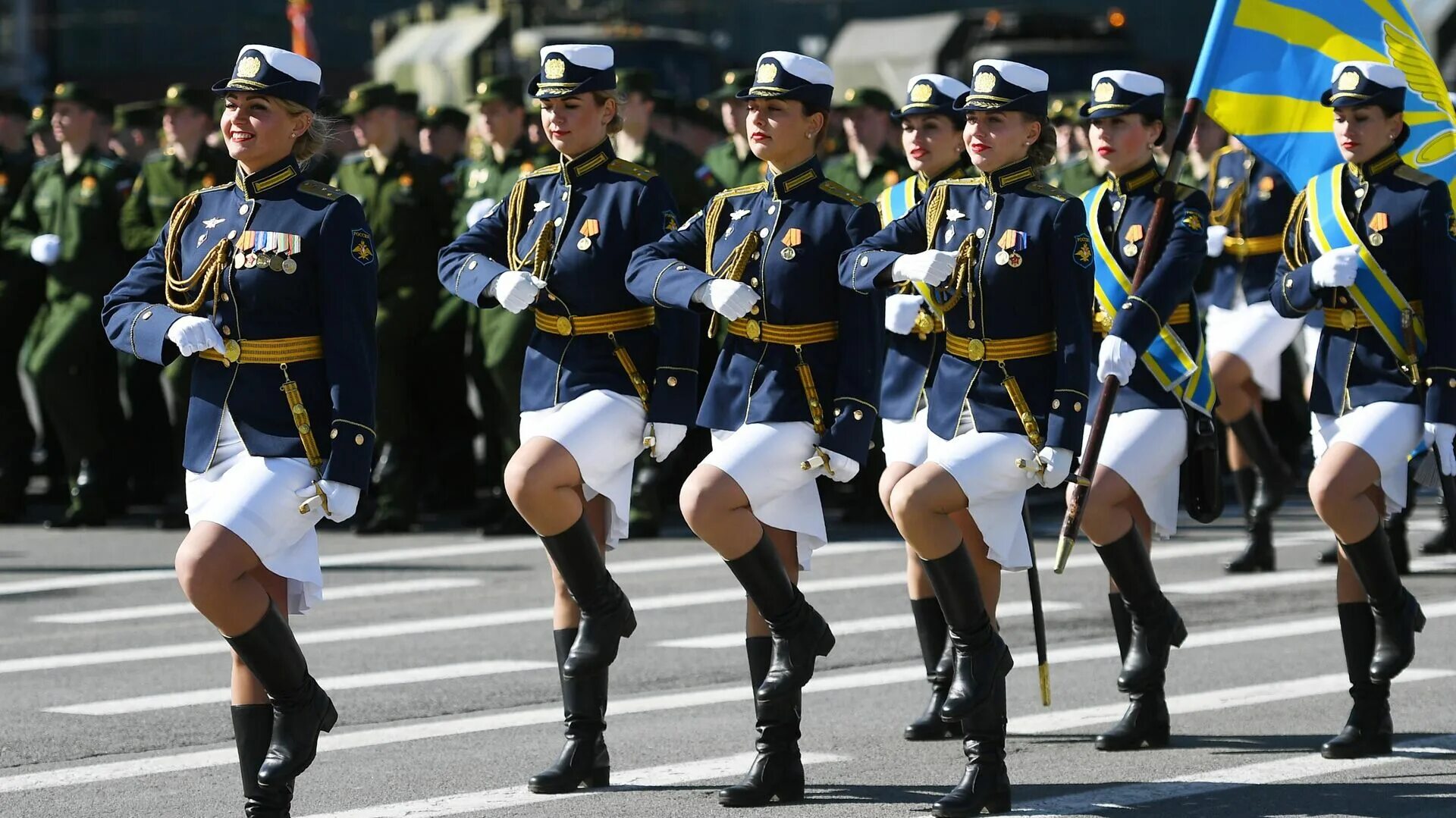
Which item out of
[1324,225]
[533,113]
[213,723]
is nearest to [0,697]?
[213,723]

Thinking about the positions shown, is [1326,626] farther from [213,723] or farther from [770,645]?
[213,723]

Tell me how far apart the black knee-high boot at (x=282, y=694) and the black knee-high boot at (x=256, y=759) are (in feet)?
0.08

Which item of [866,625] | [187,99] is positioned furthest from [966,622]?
[187,99]

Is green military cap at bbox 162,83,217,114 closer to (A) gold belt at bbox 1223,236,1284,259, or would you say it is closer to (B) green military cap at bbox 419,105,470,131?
(B) green military cap at bbox 419,105,470,131

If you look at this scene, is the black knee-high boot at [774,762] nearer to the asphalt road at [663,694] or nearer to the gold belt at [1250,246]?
the asphalt road at [663,694]

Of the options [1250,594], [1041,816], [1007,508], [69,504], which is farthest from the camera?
[69,504]

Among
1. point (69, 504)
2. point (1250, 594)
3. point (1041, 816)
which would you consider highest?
point (1041, 816)

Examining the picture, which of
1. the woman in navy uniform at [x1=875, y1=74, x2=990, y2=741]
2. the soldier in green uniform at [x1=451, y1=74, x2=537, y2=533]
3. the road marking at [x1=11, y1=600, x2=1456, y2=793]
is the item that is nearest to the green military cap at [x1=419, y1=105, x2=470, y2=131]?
the soldier in green uniform at [x1=451, y1=74, x2=537, y2=533]

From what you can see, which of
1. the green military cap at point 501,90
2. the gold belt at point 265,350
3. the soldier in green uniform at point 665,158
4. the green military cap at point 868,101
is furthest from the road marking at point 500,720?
the green military cap at point 501,90

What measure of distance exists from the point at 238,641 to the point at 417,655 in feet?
12.2

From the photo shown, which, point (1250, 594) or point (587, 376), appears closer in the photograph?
point (587, 376)

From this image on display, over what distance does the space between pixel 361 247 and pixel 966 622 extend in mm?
2018

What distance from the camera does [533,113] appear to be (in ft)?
52.3

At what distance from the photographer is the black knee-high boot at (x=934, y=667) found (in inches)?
324
